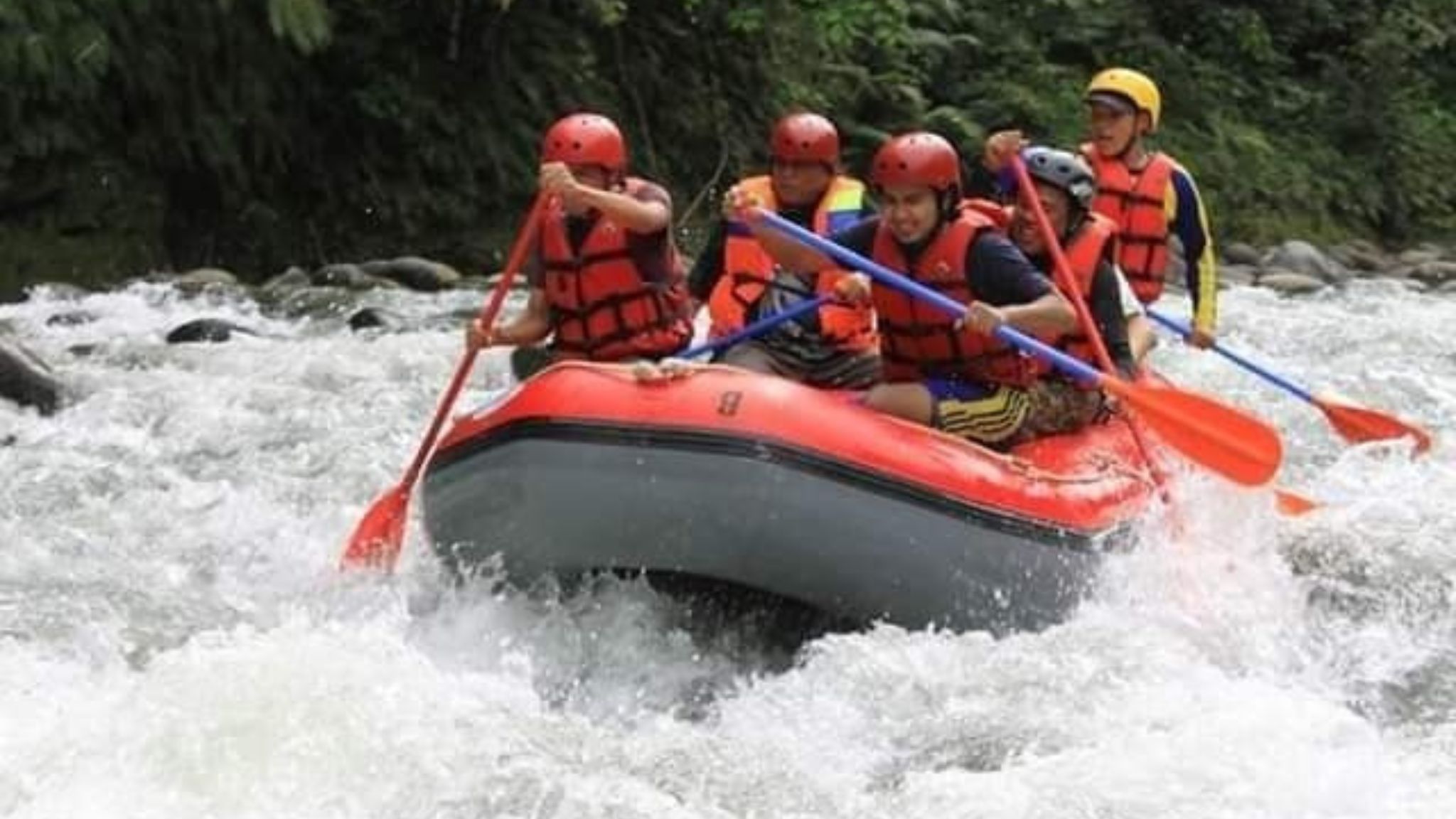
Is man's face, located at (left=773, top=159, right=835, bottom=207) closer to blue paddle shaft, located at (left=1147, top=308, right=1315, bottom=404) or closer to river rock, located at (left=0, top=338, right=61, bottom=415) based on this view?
blue paddle shaft, located at (left=1147, top=308, right=1315, bottom=404)

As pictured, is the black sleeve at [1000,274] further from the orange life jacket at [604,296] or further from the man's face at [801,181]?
the orange life jacket at [604,296]

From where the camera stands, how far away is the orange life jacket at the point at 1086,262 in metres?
6.29

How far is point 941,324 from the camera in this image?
6000 millimetres

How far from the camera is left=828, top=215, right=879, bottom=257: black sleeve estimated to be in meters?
6.07

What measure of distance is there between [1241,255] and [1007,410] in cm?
1020

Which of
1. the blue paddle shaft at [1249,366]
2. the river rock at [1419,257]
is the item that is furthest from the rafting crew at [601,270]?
the river rock at [1419,257]

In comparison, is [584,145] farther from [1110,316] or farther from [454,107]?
[454,107]

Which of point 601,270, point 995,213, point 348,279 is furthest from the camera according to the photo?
point 348,279

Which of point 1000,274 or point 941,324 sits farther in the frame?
point 941,324

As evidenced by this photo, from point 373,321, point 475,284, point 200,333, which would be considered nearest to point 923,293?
point 200,333

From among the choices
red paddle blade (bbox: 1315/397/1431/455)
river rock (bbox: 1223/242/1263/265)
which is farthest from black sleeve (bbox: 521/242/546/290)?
river rock (bbox: 1223/242/1263/265)

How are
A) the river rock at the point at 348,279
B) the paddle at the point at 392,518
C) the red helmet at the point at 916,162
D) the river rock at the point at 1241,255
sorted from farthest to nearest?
the river rock at the point at 1241,255 < the river rock at the point at 348,279 < the paddle at the point at 392,518 < the red helmet at the point at 916,162

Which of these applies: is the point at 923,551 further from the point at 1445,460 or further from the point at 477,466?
the point at 1445,460

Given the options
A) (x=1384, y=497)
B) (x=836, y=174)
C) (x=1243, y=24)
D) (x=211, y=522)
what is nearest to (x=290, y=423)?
(x=211, y=522)
